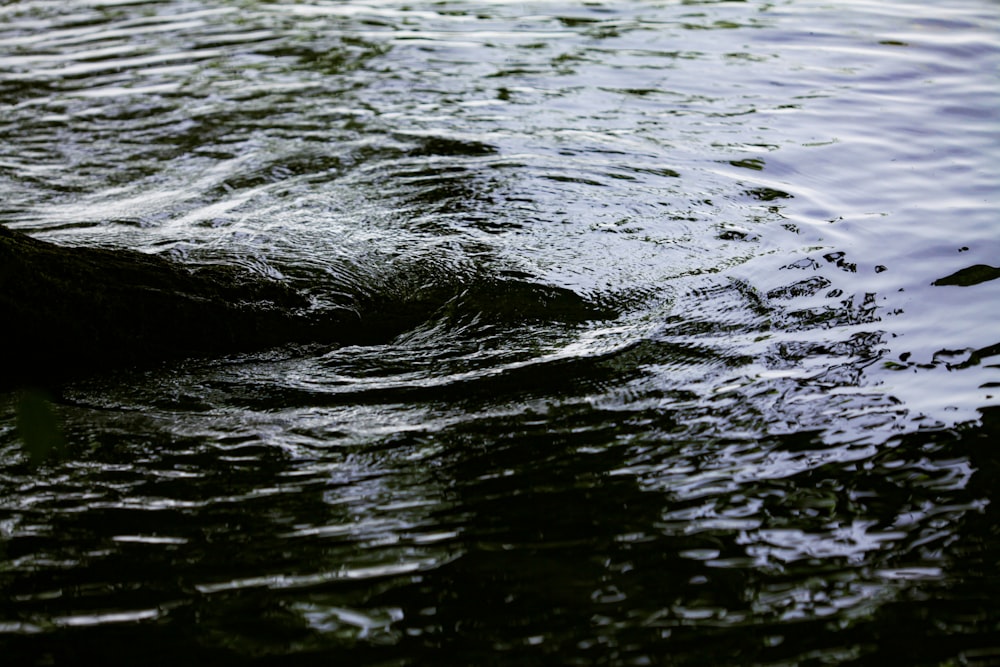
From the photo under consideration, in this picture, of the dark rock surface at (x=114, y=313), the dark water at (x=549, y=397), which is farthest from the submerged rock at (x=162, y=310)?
the dark water at (x=549, y=397)

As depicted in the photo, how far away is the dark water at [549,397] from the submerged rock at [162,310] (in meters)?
0.11

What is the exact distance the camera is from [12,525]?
132 inches

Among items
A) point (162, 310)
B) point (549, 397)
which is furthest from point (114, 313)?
point (549, 397)

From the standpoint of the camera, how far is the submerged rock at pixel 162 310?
13.9 feet

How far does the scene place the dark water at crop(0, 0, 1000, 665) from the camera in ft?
9.55

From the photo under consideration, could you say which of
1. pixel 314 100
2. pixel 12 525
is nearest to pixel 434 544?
pixel 12 525

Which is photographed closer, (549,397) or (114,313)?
(549,397)

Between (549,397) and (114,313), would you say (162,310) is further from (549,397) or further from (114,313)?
(549,397)

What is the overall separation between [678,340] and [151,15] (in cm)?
1016

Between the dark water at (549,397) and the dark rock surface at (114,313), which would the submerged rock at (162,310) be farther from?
the dark water at (549,397)

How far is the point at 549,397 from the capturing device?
411cm

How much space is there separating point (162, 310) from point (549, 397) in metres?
1.80

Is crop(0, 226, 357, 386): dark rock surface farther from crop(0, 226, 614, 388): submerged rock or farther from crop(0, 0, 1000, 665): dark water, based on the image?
crop(0, 0, 1000, 665): dark water

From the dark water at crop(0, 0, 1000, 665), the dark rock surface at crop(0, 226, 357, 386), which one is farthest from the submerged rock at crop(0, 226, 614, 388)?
the dark water at crop(0, 0, 1000, 665)
